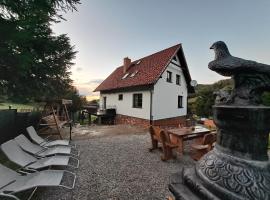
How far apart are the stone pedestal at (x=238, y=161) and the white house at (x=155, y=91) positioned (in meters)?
12.2

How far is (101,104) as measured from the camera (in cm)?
2327

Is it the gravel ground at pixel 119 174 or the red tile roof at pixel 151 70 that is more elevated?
the red tile roof at pixel 151 70

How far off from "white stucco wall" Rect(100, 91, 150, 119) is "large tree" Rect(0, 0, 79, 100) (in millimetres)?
6406

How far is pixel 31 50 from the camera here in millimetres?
8469

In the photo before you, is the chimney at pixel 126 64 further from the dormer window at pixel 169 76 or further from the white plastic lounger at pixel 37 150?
the white plastic lounger at pixel 37 150

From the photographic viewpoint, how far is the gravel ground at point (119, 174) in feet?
12.7

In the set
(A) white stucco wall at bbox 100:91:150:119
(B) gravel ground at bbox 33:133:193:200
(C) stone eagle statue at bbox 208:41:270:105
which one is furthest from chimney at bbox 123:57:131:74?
(C) stone eagle statue at bbox 208:41:270:105

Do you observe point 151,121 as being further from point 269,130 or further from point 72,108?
point 72,108

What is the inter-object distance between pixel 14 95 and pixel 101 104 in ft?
46.7

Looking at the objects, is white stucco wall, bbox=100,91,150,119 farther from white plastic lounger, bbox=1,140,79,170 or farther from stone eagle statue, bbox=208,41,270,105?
stone eagle statue, bbox=208,41,270,105

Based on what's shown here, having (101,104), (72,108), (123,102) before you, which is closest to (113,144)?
(123,102)

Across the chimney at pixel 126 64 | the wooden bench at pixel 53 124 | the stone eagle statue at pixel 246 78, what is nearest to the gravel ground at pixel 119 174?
the wooden bench at pixel 53 124

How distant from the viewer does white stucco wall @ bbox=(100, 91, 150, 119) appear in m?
14.8

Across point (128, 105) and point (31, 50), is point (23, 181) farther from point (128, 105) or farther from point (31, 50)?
point (128, 105)
